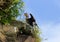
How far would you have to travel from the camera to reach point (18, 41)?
24.5 feet

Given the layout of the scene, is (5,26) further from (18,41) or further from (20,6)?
(20,6)

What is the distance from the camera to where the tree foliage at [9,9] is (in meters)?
7.88

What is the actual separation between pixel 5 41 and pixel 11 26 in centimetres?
51

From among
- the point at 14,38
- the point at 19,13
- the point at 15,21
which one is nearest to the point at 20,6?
the point at 19,13

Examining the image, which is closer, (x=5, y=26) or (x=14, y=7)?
(x=5, y=26)

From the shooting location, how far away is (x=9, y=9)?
8.30 m

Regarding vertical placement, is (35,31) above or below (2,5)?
below

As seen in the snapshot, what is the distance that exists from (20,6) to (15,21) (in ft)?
3.26

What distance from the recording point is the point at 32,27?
8.02m

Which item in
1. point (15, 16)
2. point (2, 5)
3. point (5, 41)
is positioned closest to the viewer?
point (5, 41)

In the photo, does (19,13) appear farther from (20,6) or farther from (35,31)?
(35,31)

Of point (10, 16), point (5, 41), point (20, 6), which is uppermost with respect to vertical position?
point (20, 6)

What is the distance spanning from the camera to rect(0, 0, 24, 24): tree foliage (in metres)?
7.88

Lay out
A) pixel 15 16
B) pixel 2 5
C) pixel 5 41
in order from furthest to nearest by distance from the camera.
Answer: pixel 15 16 → pixel 2 5 → pixel 5 41
